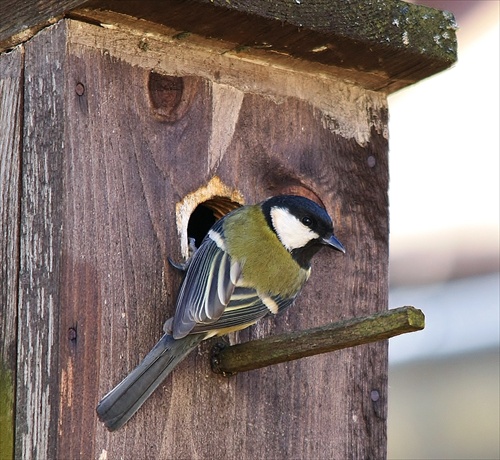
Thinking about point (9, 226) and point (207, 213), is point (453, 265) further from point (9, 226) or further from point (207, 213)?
point (9, 226)

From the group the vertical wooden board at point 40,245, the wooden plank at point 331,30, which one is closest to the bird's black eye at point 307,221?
the wooden plank at point 331,30

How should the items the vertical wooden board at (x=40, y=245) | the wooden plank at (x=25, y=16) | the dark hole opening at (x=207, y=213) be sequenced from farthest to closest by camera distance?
the dark hole opening at (x=207, y=213), the wooden plank at (x=25, y=16), the vertical wooden board at (x=40, y=245)

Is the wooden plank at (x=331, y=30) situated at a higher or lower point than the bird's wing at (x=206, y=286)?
higher

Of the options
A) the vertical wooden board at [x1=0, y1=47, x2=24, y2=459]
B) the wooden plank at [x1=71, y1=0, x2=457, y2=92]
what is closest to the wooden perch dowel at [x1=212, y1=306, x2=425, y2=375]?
the vertical wooden board at [x1=0, y1=47, x2=24, y2=459]

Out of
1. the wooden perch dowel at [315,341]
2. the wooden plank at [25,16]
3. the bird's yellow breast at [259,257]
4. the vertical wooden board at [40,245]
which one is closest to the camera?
the wooden perch dowel at [315,341]

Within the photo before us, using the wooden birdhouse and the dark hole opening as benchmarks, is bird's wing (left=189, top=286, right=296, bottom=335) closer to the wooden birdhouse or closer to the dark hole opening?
the wooden birdhouse

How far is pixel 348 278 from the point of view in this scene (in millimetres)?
2732

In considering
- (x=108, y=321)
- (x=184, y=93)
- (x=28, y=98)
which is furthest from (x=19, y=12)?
(x=108, y=321)

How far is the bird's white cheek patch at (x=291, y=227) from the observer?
2.55 meters

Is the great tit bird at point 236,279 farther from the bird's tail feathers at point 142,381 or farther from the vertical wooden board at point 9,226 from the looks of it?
the vertical wooden board at point 9,226

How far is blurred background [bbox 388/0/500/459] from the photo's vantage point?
15.5 ft

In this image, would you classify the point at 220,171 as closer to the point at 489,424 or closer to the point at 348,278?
the point at 348,278

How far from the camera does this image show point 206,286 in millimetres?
2371

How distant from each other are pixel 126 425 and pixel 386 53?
1.00m
